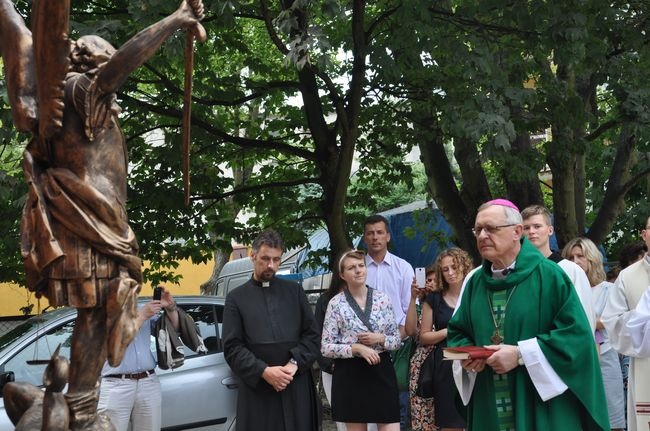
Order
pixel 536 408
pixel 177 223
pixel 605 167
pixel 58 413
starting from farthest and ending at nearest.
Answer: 1. pixel 605 167
2. pixel 177 223
3. pixel 536 408
4. pixel 58 413

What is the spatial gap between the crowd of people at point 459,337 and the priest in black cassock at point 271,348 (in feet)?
0.03

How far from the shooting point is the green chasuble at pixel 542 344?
5969 millimetres

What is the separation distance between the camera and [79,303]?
4.49 m

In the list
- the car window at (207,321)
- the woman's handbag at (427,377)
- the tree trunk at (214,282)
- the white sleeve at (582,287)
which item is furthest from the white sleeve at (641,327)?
the tree trunk at (214,282)

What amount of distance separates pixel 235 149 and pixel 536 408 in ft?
31.5

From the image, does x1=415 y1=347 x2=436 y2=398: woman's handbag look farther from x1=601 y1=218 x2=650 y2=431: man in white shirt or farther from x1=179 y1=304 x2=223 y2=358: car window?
x1=179 y1=304 x2=223 y2=358: car window

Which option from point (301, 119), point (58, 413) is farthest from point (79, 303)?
point (301, 119)

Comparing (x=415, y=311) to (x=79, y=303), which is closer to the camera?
(x=79, y=303)

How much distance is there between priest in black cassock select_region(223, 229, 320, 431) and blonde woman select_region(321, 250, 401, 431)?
0.22 meters

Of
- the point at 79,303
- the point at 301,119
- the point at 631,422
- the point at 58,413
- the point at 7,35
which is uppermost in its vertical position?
the point at 301,119

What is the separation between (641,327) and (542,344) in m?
1.43

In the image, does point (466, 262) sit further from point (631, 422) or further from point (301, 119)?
point (301, 119)

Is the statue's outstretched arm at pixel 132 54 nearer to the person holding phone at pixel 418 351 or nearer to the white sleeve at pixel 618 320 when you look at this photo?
the white sleeve at pixel 618 320

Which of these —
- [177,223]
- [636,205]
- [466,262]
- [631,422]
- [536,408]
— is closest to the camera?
[536,408]
